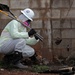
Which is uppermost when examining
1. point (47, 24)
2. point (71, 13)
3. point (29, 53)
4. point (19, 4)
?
point (19, 4)

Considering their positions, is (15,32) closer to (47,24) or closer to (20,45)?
(20,45)

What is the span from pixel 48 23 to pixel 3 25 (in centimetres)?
104

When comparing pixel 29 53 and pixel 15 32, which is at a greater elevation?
pixel 15 32

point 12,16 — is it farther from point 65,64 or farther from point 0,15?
point 65,64

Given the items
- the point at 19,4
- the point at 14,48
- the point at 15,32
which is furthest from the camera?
the point at 19,4

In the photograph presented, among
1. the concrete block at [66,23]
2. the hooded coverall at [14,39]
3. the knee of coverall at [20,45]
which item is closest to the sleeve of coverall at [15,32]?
the hooded coverall at [14,39]

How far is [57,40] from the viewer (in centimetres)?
966

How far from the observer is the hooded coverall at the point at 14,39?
28.2 feet

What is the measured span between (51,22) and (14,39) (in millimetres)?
1341

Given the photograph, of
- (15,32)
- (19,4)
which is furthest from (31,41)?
(19,4)

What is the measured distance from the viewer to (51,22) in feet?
31.8

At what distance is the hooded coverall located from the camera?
859 cm

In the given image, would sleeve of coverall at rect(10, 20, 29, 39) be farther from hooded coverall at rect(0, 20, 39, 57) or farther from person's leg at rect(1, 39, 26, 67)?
person's leg at rect(1, 39, 26, 67)

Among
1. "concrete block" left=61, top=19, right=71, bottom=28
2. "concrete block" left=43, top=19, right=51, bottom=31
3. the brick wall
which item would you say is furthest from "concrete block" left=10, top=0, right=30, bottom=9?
"concrete block" left=61, top=19, right=71, bottom=28
